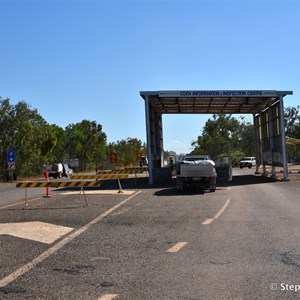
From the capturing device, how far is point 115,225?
1189 cm

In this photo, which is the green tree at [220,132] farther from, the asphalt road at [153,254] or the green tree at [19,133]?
the asphalt road at [153,254]

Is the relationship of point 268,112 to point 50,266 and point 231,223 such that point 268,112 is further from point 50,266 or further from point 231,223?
point 50,266

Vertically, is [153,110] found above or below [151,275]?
above

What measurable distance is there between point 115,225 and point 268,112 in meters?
26.0

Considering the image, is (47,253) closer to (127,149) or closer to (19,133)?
(19,133)

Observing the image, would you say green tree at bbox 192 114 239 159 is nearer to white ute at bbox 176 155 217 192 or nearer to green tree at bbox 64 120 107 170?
green tree at bbox 64 120 107 170

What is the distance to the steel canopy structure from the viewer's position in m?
30.2

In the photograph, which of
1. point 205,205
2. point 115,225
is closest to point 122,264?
point 115,225

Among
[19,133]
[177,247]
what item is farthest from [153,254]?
[19,133]

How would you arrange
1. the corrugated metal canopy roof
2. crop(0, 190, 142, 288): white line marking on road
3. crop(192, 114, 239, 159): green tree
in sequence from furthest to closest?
crop(192, 114, 239, 159): green tree < the corrugated metal canopy roof < crop(0, 190, 142, 288): white line marking on road

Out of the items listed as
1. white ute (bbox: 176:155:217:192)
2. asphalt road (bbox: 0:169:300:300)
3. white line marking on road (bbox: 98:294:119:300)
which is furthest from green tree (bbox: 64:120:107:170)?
white line marking on road (bbox: 98:294:119:300)

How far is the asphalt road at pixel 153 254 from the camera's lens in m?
6.04

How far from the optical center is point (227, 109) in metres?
41.1

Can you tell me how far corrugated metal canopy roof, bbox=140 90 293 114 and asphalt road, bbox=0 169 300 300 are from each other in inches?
645
